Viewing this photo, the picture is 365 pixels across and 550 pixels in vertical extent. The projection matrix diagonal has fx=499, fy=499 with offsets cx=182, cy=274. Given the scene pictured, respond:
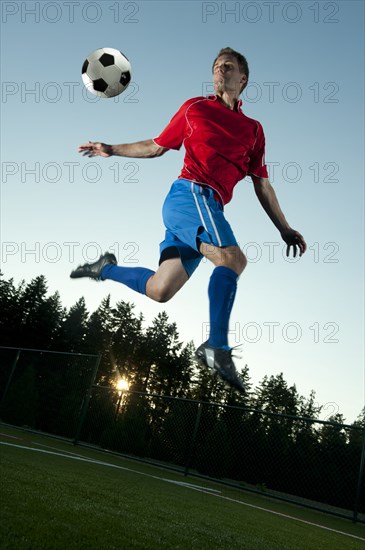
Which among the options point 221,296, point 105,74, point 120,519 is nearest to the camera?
point 221,296

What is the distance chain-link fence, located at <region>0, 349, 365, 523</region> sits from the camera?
9492 millimetres

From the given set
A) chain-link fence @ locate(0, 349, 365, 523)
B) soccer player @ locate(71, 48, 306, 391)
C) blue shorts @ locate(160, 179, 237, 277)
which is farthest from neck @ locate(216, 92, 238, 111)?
chain-link fence @ locate(0, 349, 365, 523)

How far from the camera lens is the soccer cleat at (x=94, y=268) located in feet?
9.52

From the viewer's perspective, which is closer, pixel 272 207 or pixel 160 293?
pixel 160 293

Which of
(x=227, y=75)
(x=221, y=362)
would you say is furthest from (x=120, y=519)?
(x=227, y=75)

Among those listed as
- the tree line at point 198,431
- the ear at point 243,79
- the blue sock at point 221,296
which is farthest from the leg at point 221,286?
the tree line at point 198,431

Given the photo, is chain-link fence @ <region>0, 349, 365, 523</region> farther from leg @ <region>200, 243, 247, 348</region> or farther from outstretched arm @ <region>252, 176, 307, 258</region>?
leg @ <region>200, 243, 247, 348</region>

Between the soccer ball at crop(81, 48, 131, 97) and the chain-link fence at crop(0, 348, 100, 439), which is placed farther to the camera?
the chain-link fence at crop(0, 348, 100, 439)

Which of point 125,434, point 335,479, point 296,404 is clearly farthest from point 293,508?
point 296,404

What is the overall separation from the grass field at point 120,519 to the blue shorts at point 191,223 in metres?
1.63

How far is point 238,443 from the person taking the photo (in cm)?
1123

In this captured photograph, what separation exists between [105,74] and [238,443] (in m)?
9.55

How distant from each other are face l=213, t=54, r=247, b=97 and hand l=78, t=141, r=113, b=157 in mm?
694

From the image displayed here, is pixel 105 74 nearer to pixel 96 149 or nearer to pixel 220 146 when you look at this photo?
pixel 96 149
